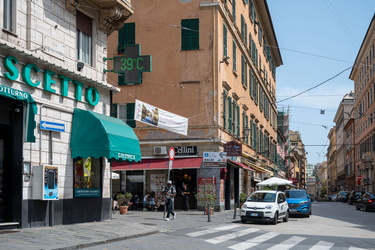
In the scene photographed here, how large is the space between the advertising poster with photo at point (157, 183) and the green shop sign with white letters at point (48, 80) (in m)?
12.5

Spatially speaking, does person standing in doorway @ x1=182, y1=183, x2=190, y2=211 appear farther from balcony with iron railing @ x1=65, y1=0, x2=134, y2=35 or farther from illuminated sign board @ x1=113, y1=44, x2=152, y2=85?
A: balcony with iron railing @ x1=65, y1=0, x2=134, y2=35

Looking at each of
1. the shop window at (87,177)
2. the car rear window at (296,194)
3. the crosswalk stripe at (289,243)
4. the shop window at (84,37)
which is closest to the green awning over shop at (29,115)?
the shop window at (87,177)

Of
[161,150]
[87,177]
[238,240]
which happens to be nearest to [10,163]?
[87,177]

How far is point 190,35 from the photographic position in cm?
3027

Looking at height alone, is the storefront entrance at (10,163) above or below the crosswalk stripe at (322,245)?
above

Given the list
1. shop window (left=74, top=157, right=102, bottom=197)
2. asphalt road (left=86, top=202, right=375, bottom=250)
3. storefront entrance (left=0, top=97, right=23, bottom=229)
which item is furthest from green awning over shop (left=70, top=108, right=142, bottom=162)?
asphalt road (left=86, top=202, right=375, bottom=250)

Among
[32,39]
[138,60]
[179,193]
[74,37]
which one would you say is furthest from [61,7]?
[179,193]

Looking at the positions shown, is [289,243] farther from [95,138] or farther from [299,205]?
[299,205]

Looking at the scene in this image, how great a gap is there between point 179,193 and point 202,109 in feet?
16.9

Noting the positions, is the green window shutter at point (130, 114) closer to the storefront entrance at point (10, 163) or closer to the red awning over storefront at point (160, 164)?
the red awning over storefront at point (160, 164)

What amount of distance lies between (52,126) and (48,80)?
1427mm

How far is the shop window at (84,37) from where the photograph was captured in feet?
59.0

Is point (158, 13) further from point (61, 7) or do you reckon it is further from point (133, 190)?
point (61, 7)

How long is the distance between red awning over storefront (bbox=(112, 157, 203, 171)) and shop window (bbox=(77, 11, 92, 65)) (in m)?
11.4
